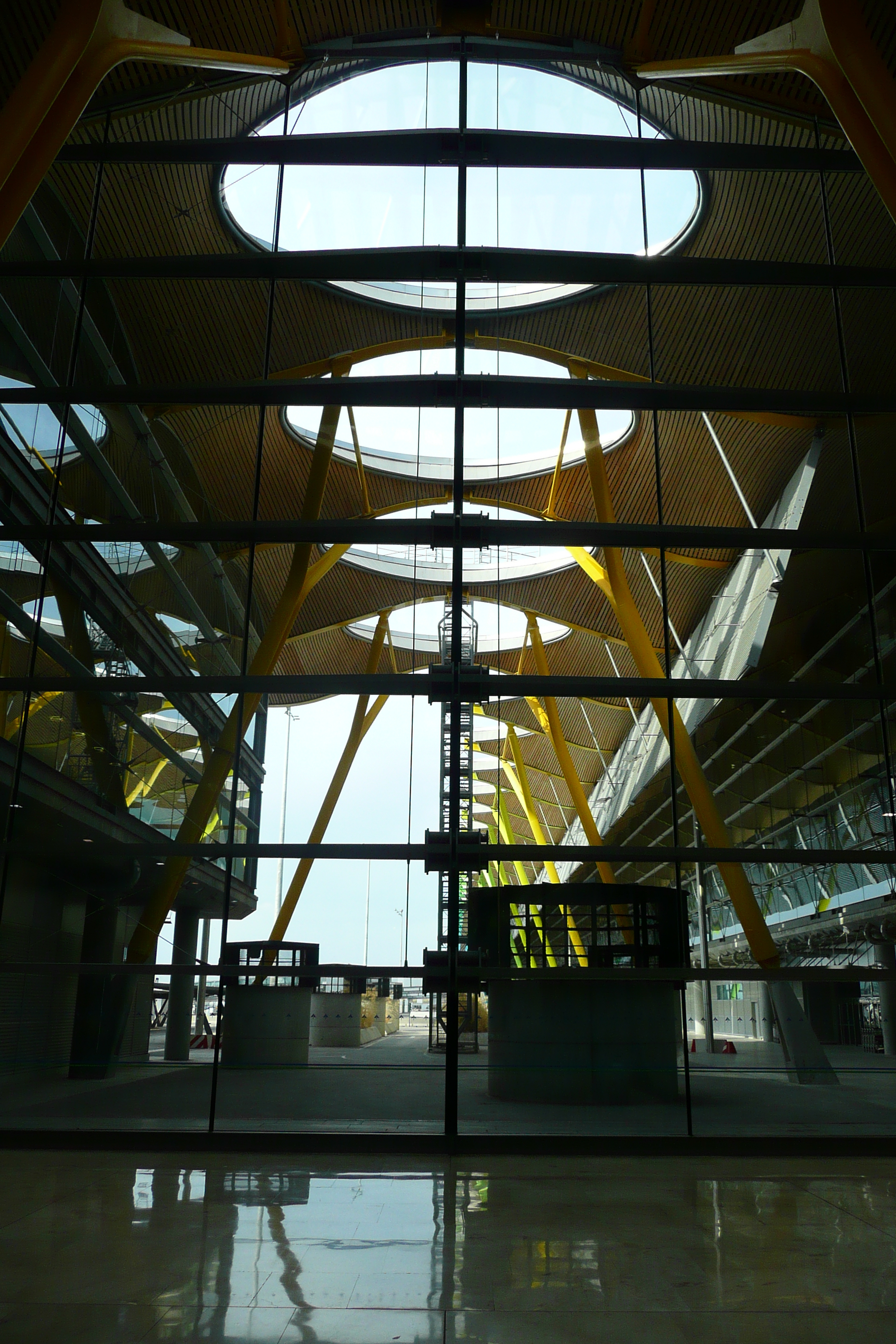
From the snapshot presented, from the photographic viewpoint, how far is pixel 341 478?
18.0 metres

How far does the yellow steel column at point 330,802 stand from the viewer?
12297mm

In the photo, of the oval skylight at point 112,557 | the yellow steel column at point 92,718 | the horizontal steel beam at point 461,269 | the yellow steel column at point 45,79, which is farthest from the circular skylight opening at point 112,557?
the yellow steel column at point 45,79

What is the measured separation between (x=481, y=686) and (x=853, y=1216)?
6.96 metres

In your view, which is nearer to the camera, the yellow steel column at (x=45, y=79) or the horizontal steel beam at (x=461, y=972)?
the yellow steel column at (x=45, y=79)

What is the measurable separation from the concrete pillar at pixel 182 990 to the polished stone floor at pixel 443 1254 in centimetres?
142

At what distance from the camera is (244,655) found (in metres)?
13.2

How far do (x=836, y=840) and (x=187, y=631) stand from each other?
8996 millimetres

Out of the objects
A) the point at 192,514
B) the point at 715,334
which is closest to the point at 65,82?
the point at 192,514

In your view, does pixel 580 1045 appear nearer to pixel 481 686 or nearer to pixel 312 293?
pixel 481 686

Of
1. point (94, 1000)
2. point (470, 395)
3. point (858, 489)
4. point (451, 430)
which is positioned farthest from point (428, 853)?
point (858, 489)

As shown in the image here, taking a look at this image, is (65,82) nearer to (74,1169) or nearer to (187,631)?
(187,631)

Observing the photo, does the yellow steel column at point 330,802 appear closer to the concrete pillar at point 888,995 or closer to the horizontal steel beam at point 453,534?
the horizontal steel beam at point 453,534

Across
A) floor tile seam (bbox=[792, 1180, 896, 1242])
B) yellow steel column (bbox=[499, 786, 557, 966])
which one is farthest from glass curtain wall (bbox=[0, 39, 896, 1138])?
floor tile seam (bbox=[792, 1180, 896, 1242])

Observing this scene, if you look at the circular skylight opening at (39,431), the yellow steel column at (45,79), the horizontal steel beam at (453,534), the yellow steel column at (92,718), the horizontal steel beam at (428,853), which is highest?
the yellow steel column at (45,79)
